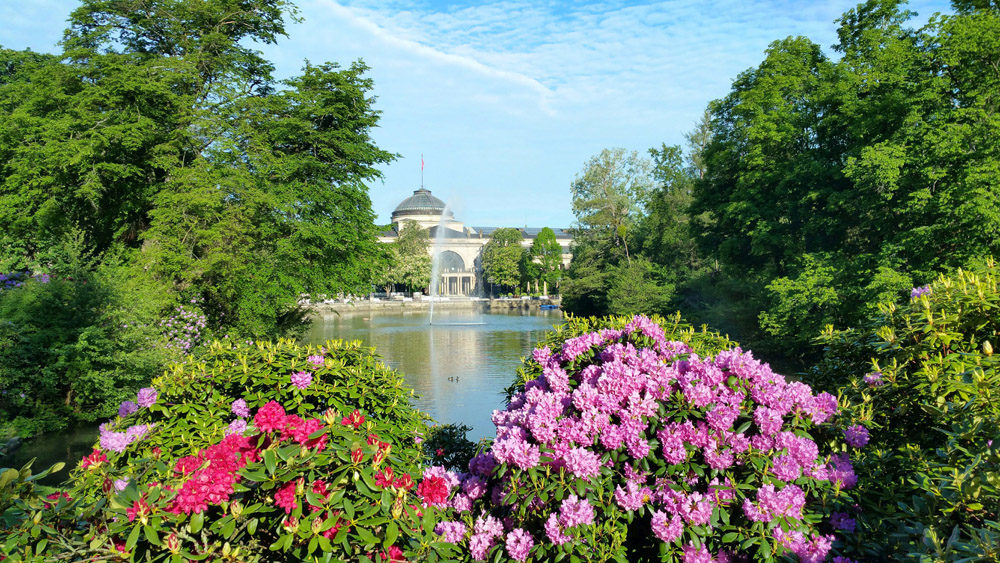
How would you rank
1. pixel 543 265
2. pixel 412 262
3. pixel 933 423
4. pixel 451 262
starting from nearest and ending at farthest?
pixel 933 423, pixel 412 262, pixel 543 265, pixel 451 262

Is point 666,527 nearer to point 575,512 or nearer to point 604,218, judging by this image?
point 575,512

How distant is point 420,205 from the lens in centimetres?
10438

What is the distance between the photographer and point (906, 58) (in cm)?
1691

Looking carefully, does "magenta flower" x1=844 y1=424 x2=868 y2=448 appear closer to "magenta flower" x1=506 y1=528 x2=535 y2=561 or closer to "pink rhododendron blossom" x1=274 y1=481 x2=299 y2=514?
"magenta flower" x1=506 y1=528 x2=535 y2=561

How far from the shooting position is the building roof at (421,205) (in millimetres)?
102562

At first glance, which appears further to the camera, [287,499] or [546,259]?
[546,259]

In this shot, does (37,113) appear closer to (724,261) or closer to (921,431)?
(921,431)

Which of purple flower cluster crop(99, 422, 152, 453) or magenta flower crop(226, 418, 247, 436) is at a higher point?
magenta flower crop(226, 418, 247, 436)

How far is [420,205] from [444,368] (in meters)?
85.1

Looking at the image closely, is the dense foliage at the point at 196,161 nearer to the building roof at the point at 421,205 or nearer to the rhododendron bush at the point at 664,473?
the rhododendron bush at the point at 664,473

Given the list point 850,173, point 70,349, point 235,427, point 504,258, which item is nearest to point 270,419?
point 235,427

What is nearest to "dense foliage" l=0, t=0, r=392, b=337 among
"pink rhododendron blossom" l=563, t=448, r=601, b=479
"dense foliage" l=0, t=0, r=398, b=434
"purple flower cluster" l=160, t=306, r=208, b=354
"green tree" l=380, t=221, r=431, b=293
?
"dense foliage" l=0, t=0, r=398, b=434

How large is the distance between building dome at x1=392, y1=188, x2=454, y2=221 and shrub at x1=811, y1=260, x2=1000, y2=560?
99.6m

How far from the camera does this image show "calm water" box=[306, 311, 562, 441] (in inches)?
583
